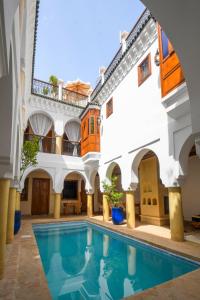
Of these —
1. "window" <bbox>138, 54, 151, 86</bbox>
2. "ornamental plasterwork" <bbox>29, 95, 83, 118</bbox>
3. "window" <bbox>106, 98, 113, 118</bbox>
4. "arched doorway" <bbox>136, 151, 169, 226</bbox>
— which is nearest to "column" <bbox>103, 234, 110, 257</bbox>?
"arched doorway" <bbox>136, 151, 169, 226</bbox>

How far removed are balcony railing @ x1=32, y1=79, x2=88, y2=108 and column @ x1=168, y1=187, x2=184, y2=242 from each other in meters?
10.1

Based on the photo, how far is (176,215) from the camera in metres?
6.15

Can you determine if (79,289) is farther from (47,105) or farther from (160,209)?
(47,105)

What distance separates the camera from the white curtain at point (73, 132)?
14.5 metres

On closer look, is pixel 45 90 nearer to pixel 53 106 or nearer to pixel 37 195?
pixel 53 106

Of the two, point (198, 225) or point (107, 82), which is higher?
point (107, 82)

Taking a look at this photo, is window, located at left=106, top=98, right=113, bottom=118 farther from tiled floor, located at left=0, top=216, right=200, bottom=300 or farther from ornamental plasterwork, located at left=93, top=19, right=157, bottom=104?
tiled floor, located at left=0, top=216, right=200, bottom=300

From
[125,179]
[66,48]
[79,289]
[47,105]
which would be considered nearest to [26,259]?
[79,289]

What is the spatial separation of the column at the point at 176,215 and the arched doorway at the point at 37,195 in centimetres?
1090

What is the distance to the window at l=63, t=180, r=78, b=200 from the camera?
16219 millimetres

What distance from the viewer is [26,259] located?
476cm

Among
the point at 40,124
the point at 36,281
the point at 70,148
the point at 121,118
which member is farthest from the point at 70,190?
the point at 36,281

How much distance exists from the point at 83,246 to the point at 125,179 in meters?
3.37

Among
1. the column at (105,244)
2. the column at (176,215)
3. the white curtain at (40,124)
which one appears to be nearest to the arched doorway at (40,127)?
the white curtain at (40,124)
